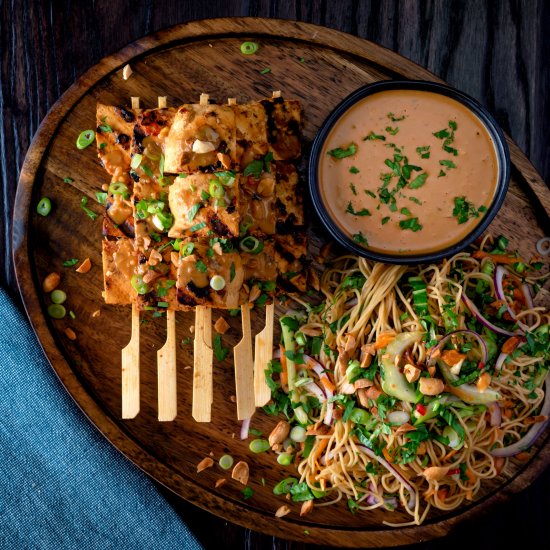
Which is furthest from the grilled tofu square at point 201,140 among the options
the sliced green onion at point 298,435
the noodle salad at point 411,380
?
the sliced green onion at point 298,435

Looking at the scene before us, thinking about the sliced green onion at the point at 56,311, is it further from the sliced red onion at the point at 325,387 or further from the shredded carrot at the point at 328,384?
the shredded carrot at the point at 328,384

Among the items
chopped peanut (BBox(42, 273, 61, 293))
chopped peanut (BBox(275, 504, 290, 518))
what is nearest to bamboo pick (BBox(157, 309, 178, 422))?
chopped peanut (BBox(42, 273, 61, 293))

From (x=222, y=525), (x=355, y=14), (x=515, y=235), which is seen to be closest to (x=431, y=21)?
(x=355, y=14)

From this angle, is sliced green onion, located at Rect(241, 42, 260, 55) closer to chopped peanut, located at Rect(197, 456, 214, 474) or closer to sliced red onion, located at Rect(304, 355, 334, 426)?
sliced red onion, located at Rect(304, 355, 334, 426)

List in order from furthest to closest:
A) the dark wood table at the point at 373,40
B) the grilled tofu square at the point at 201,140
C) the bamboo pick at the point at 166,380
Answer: the dark wood table at the point at 373,40
the bamboo pick at the point at 166,380
the grilled tofu square at the point at 201,140

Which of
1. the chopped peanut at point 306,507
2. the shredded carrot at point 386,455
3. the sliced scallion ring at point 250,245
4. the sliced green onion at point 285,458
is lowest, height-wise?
the chopped peanut at point 306,507

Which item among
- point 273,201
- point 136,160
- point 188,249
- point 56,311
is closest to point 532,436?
point 273,201

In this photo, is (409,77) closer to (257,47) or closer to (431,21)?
(431,21)

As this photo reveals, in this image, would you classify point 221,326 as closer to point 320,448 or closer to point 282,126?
point 320,448
